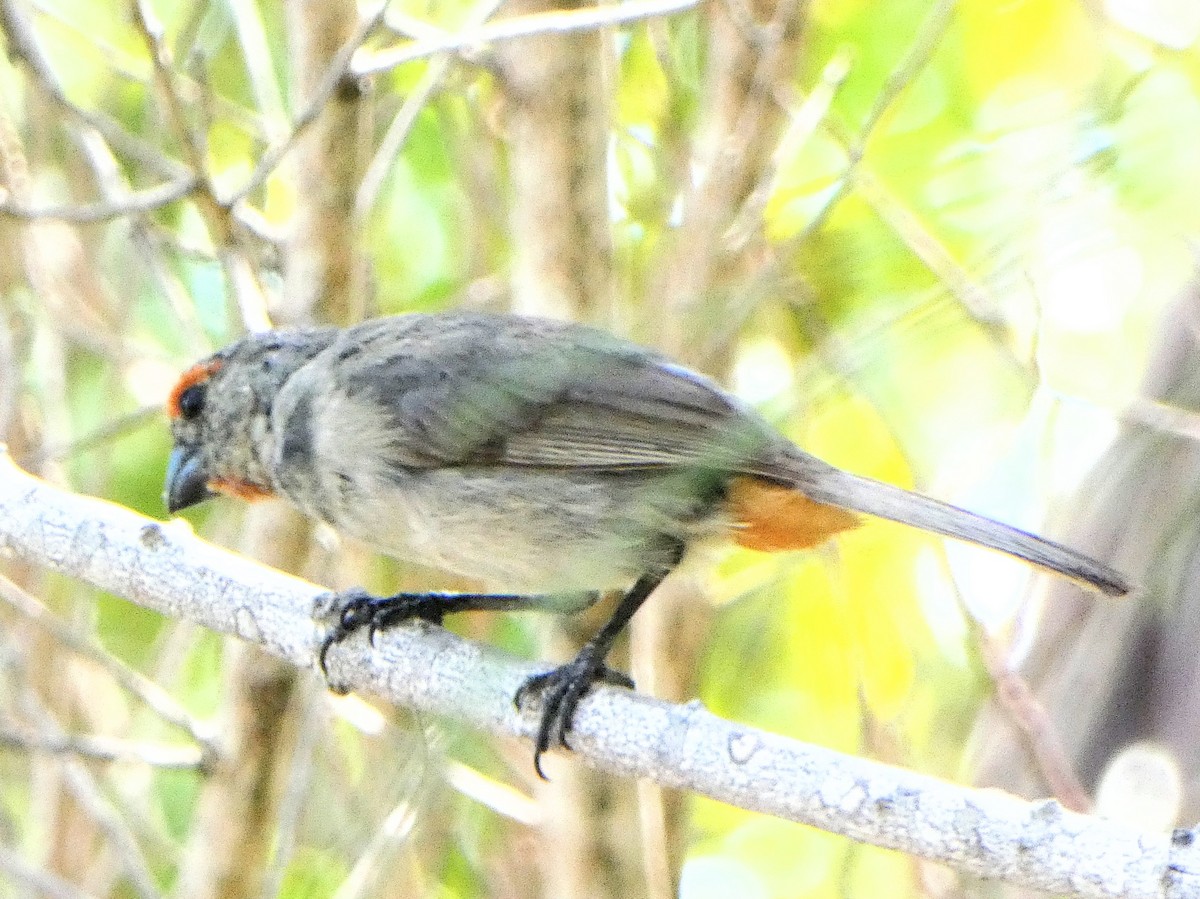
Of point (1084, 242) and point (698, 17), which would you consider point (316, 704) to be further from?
point (1084, 242)

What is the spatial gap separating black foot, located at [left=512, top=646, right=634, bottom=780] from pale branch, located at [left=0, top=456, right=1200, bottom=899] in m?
0.03

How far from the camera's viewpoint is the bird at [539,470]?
129 inches

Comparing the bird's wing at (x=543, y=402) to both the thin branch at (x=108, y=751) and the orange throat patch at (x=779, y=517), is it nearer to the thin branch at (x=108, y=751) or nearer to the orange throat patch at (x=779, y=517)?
the orange throat patch at (x=779, y=517)

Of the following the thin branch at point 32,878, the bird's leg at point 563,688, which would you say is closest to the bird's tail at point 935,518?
the bird's leg at point 563,688

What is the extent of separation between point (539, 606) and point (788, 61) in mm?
1588

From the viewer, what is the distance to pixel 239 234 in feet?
12.6

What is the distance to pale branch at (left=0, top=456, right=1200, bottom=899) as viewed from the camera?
2186 mm

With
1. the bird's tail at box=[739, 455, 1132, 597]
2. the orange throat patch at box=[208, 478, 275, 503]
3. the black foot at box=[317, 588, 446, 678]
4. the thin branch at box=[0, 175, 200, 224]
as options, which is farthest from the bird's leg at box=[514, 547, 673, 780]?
the thin branch at box=[0, 175, 200, 224]

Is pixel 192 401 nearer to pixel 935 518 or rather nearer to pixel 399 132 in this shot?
pixel 399 132

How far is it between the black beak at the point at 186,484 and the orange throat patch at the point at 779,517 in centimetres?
139

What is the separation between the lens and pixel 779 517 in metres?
3.31

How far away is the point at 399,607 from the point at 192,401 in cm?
90

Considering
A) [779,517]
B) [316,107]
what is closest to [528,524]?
[779,517]

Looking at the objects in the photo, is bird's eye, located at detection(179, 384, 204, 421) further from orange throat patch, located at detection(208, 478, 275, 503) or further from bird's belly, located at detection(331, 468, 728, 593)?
bird's belly, located at detection(331, 468, 728, 593)
